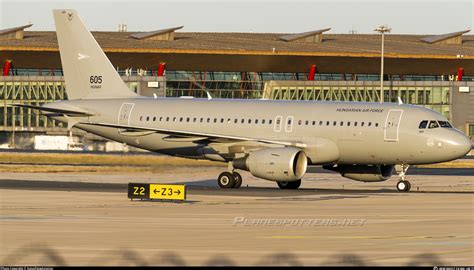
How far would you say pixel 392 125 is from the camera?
53969mm

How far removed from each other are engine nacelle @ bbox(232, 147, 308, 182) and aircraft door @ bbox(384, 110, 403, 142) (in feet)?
12.9

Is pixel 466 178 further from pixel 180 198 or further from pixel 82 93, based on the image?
pixel 180 198

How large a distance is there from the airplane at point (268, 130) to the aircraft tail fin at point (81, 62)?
6 cm

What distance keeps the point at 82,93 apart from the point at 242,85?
5054cm

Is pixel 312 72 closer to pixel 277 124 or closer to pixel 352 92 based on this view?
pixel 352 92

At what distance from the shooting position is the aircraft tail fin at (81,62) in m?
62.8

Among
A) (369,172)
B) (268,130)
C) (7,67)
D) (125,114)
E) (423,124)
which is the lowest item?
(369,172)

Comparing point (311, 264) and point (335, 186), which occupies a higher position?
point (311, 264)

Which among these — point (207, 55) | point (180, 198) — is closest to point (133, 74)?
point (207, 55)

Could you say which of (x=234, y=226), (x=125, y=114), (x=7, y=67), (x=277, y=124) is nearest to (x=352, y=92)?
(x=7, y=67)

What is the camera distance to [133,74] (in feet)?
367

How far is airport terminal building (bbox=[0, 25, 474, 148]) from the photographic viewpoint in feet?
349

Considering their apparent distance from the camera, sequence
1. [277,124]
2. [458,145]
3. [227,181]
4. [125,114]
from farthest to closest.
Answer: [125,114]
[277,124]
[227,181]
[458,145]

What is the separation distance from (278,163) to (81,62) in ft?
52.1
